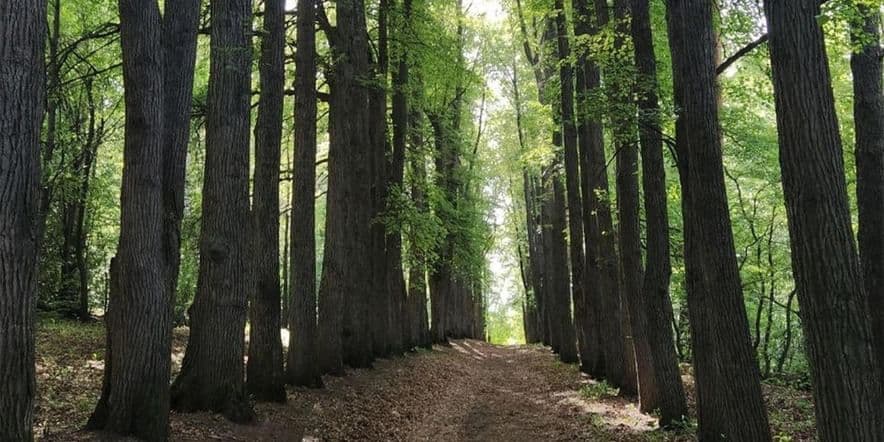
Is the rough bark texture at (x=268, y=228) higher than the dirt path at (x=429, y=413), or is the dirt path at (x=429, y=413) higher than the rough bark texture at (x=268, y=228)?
the rough bark texture at (x=268, y=228)

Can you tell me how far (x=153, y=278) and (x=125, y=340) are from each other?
663 mm

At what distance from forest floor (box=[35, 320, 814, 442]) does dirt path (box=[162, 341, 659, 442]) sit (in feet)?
0.07

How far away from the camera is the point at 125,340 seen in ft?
19.6

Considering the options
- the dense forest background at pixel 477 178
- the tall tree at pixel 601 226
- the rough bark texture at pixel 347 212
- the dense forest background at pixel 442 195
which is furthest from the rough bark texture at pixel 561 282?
the rough bark texture at pixel 347 212

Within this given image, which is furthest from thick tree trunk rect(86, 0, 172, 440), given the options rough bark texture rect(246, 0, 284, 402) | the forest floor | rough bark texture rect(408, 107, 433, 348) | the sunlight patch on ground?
rough bark texture rect(408, 107, 433, 348)

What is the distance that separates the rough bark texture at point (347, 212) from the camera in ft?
42.2

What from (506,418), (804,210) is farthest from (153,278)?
(506,418)

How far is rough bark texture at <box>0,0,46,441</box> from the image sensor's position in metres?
4.04

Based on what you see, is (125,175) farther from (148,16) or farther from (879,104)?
(879,104)

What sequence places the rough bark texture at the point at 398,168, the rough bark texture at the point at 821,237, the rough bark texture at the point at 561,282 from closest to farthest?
the rough bark texture at the point at 821,237 < the rough bark texture at the point at 398,168 < the rough bark texture at the point at 561,282

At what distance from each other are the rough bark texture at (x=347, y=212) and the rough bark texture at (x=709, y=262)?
7896 mm

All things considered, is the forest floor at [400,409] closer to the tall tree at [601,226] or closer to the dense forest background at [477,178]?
the tall tree at [601,226]

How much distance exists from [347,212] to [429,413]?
477cm

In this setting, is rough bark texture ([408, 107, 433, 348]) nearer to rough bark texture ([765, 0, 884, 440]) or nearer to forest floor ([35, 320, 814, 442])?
forest floor ([35, 320, 814, 442])
